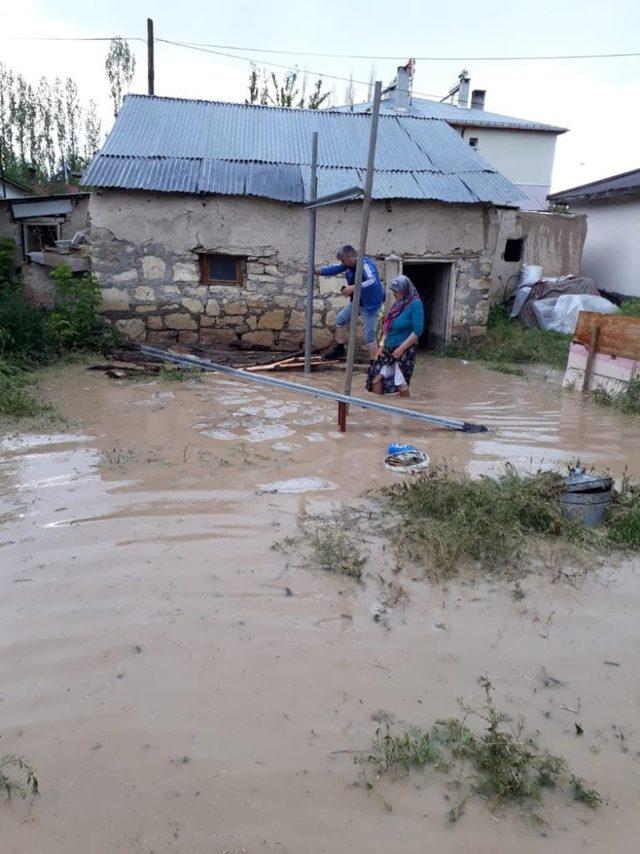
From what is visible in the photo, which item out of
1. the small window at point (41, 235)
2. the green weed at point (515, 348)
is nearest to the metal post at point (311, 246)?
the green weed at point (515, 348)

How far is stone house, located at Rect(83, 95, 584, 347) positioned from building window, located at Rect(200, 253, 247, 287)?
0.02 m

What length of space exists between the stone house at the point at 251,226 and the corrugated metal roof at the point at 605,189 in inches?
181

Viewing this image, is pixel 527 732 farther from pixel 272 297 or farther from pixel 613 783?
pixel 272 297

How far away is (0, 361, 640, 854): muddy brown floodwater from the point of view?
2.07 metres

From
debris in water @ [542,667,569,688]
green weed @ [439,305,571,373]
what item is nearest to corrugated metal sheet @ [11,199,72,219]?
green weed @ [439,305,571,373]

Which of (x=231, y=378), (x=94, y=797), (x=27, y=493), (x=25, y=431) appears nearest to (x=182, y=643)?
(x=94, y=797)

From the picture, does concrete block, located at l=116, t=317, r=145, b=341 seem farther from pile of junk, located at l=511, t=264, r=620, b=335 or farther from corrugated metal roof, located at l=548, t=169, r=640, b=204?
corrugated metal roof, located at l=548, t=169, r=640, b=204

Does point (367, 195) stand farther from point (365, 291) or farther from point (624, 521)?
point (365, 291)

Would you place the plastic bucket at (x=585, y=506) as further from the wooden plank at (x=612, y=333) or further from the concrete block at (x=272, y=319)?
the concrete block at (x=272, y=319)

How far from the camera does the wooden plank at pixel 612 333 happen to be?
7.33 metres

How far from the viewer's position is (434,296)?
37.8 feet

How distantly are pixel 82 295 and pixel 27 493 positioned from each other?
5.59 m

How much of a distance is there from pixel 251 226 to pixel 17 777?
8.57 metres

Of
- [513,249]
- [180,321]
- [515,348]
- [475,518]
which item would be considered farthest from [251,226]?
[475,518]
